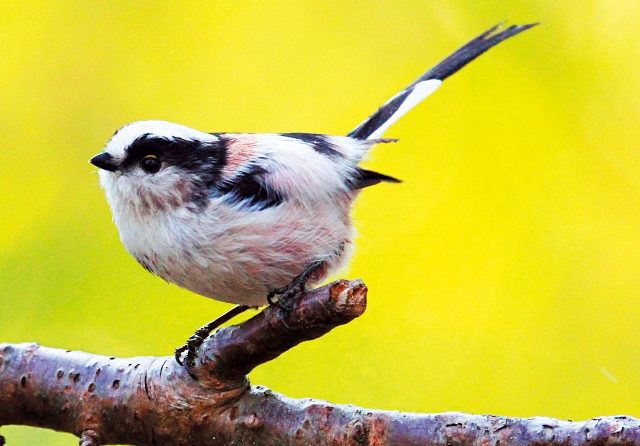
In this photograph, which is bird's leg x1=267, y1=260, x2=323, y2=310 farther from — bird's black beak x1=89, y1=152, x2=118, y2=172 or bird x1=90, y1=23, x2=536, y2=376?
bird's black beak x1=89, y1=152, x2=118, y2=172

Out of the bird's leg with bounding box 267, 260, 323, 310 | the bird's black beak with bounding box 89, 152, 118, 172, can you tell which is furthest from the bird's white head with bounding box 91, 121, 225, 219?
the bird's leg with bounding box 267, 260, 323, 310

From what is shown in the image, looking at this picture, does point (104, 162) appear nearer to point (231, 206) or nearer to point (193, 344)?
point (231, 206)

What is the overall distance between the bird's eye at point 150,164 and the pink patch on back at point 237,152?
15cm

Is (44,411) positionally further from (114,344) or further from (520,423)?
(520,423)

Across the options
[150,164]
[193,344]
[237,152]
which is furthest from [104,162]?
[193,344]

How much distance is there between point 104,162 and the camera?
202 centimetres

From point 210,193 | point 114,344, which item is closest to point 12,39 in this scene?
point 114,344

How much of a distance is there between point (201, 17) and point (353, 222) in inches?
51.5

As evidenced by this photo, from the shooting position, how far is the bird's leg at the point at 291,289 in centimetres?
167

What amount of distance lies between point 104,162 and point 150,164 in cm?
10

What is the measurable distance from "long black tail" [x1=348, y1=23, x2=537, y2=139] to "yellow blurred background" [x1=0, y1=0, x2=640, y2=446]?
16 centimetres

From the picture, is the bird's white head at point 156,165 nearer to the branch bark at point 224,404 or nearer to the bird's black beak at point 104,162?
the bird's black beak at point 104,162

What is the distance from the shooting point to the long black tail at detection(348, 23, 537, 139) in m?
2.40

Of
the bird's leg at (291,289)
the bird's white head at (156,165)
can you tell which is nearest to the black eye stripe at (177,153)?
the bird's white head at (156,165)
